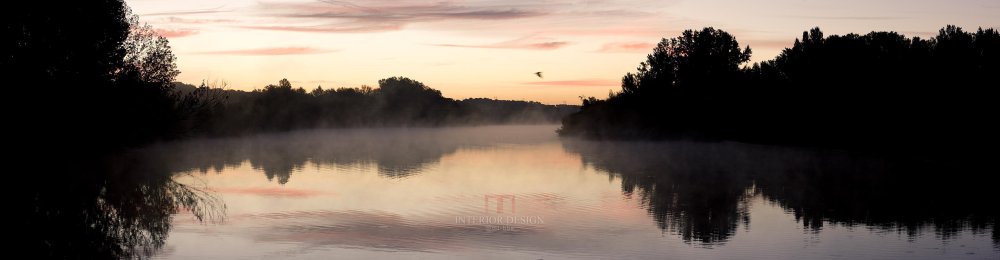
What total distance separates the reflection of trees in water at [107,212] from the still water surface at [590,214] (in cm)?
69

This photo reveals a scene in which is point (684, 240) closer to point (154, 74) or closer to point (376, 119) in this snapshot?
point (154, 74)

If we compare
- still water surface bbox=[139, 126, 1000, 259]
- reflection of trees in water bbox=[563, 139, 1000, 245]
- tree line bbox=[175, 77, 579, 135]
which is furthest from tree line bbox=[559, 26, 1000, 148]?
tree line bbox=[175, 77, 579, 135]

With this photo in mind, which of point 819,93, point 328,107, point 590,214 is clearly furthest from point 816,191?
point 328,107

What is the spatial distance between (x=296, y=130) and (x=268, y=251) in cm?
13133

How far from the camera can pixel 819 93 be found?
7306 cm

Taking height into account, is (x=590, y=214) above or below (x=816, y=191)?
below

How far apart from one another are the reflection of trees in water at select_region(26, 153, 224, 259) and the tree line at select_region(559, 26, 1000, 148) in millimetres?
50355

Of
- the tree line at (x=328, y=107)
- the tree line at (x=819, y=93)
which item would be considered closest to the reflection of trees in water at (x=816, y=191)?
the tree line at (x=819, y=93)

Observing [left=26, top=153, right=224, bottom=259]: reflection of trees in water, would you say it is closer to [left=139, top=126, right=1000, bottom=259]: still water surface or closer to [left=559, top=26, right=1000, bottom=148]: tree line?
[left=139, top=126, right=1000, bottom=259]: still water surface

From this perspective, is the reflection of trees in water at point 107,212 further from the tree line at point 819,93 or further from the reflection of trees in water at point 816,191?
the tree line at point 819,93

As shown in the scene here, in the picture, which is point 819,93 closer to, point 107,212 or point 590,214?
point 590,214

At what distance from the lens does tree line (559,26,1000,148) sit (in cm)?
6241

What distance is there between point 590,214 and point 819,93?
54.7m

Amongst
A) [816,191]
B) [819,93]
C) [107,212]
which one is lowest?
[107,212]
